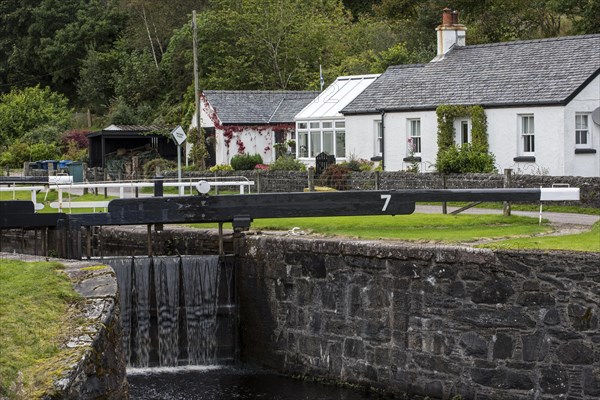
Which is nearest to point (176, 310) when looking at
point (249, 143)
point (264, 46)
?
point (249, 143)

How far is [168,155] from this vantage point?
54.8 meters

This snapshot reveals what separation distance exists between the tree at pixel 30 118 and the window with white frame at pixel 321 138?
2145 cm

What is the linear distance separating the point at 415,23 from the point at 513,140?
89.1 ft

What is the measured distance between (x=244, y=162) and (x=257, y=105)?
20.6 feet

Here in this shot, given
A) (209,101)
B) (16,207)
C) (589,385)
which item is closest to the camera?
(589,385)

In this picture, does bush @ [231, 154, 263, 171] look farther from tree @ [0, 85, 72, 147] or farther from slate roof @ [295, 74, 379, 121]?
tree @ [0, 85, 72, 147]

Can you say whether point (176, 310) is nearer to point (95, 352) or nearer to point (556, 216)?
point (556, 216)

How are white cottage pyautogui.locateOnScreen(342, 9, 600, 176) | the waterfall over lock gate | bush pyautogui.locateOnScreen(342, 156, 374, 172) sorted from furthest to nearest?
1. bush pyautogui.locateOnScreen(342, 156, 374, 172)
2. white cottage pyautogui.locateOnScreen(342, 9, 600, 176)
3. the waterfall over lock gate

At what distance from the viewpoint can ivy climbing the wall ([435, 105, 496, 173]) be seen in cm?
3300

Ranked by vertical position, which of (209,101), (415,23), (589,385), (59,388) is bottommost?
(589,385)

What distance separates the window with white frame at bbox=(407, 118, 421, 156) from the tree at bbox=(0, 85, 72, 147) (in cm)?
2934

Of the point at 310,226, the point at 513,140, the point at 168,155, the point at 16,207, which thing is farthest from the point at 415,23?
the point at 16,207

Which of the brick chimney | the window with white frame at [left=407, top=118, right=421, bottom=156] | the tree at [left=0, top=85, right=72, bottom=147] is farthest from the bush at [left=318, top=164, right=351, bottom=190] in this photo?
the tree at [left=0, top=85, right=72, bottom=147]

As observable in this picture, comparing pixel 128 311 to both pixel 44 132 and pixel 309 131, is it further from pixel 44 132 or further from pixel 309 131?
pixel 44 132
